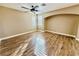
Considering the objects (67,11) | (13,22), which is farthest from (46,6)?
(13,22)

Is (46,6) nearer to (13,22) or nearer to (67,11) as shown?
(67,11)

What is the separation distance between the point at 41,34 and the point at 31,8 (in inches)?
16.1

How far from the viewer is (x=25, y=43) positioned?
5.96 feet

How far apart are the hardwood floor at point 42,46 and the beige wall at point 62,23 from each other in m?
0.09

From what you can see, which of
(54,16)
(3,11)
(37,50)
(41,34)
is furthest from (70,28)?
(3,11)

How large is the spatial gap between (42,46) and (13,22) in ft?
1.81

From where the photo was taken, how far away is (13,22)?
182 centimetres

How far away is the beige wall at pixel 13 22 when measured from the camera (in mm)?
1775

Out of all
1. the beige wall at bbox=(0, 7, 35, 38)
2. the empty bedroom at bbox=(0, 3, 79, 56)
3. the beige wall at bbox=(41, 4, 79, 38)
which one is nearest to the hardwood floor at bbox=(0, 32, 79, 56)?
the empty bedroom at bbox=(0, 3, 79, 56)

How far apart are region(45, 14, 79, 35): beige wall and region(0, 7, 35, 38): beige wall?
26 centimetres

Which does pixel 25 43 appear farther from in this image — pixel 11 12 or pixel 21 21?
pixel 11 12

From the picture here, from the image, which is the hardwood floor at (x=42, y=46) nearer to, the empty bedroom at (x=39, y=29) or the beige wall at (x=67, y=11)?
the empty bedroom at (x=39, y=29)

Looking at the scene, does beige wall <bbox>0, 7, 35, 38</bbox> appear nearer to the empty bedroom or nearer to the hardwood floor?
Result: the empty bedroom

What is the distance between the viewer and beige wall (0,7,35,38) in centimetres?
178
